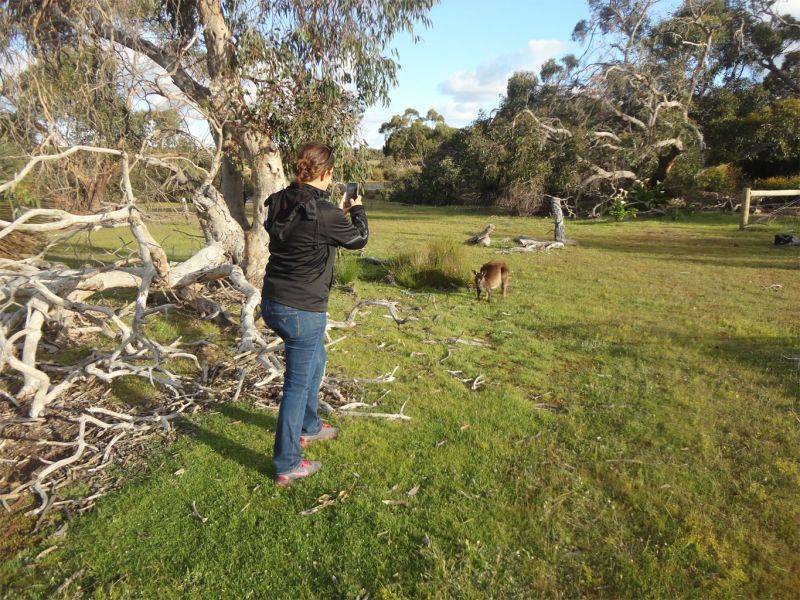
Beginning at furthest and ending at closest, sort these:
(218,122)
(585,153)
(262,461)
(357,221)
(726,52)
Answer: (726,52), (585,153), (218,122), (262,461), (357,221)

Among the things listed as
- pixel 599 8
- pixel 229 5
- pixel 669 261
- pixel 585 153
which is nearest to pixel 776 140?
pixel 585 153

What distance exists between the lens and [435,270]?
9.14 meters

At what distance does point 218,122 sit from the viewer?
Result: 7.17 metres

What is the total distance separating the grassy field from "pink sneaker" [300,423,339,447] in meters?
0.16

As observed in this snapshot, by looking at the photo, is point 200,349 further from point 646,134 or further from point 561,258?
point 646,134

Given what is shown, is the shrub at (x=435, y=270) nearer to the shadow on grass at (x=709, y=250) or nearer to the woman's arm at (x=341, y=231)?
the shadow on grass at (x=709, y=250)

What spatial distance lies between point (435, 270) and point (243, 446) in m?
5.94

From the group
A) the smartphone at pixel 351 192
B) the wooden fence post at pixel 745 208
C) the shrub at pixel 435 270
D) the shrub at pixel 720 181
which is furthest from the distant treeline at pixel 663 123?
the smartphone at pixel 351 192

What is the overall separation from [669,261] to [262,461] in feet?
36.3

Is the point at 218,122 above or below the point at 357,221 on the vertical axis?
above

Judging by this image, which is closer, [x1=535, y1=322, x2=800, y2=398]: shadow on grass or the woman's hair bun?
the woman's hair bun

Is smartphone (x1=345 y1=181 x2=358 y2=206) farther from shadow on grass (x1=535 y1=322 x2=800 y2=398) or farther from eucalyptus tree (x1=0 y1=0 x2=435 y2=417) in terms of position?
shadow on grass (x1=535 y1=322 x2=800 y2=398)

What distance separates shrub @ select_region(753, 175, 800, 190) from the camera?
19.8 m

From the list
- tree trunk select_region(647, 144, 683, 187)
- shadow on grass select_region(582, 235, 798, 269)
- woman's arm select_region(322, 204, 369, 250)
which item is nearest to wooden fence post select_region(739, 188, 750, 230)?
shadow on grass select_region(582, 235, 798, 269)
